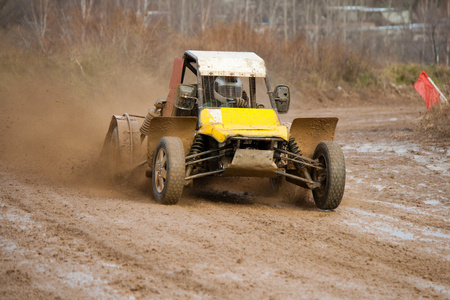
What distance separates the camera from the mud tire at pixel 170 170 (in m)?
6.87

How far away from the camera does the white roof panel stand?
314 inches

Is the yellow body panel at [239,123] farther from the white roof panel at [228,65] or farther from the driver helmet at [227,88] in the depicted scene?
the white roof panel at [228,65]

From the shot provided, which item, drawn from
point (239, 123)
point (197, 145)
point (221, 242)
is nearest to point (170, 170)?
point (197, 145)

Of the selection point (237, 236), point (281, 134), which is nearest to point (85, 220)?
point (237, 236)

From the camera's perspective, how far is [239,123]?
733cm

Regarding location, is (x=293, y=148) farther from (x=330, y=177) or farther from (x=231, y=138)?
(x=231, y=138)

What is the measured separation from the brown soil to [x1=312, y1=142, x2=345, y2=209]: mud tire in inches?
7.4

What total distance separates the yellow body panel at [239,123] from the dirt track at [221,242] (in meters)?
0.96

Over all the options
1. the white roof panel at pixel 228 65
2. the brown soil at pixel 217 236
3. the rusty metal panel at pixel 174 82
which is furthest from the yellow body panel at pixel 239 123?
the rusty metal panel at pixel 174 82

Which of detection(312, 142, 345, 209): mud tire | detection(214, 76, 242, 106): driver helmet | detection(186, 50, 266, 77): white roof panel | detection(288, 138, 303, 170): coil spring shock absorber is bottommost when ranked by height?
detection(312, 142, 345, 209): mud tire

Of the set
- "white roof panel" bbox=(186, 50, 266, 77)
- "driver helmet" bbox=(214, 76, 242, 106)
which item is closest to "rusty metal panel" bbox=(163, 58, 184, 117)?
"white roof panel" bbox=(186, 50, 266, 77)

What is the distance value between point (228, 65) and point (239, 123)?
109cm

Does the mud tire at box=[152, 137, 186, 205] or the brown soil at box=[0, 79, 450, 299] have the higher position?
the mud tire at box=[152, 137, 186, 205]

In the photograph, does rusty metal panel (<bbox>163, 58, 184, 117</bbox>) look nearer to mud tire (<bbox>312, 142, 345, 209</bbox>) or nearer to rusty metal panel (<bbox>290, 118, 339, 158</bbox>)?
rusty metal panel (<bbox>290, 118, 339, 158</bbox>)
